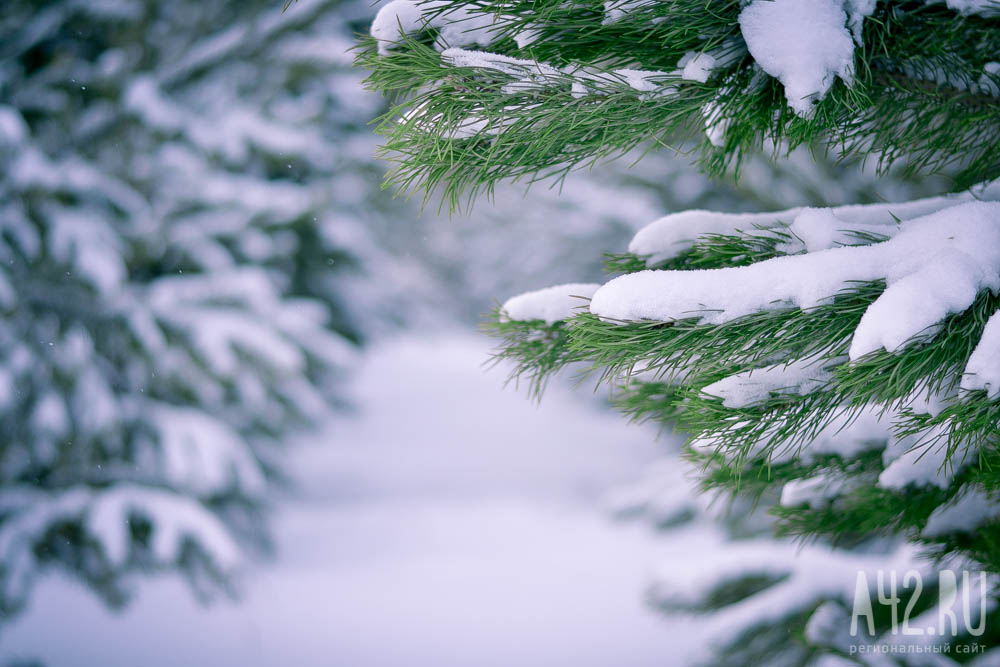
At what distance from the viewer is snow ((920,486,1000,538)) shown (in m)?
1.31

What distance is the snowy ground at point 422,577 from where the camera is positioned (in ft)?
12.1

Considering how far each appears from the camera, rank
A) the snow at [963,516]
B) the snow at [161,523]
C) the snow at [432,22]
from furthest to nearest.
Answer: the snow at [161,523]
the snow at [963,516]
the snow at [432,22]

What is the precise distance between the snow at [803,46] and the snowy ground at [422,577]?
2009 millimetres

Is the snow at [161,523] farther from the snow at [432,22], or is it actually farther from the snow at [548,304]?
the snow at [432,22]

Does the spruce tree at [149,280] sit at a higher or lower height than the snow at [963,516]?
higher

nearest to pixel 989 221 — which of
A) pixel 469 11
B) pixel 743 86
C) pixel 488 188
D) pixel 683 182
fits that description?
pixel 743 86

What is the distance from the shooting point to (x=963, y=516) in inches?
51.9

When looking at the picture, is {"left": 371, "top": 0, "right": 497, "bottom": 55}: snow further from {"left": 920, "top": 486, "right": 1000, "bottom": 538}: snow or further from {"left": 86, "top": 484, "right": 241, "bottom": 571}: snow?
{"left": 86, "top": 484, "right": 241, "bottom": 571}: snow

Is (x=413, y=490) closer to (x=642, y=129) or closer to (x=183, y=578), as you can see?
(x=183, y=578)

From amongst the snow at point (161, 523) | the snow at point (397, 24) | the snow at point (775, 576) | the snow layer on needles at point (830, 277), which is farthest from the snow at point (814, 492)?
the snow at point (161, 523)

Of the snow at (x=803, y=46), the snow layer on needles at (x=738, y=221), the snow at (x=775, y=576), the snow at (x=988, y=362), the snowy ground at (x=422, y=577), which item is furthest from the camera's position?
the snowy ground at (x=422, y=577)

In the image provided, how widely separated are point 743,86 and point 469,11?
0.45 m

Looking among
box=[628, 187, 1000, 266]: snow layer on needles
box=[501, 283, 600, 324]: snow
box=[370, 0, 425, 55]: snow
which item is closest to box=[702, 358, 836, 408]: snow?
box=[628, 187, 1000, 266]: snow layer on needles

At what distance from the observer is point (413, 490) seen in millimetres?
6281
